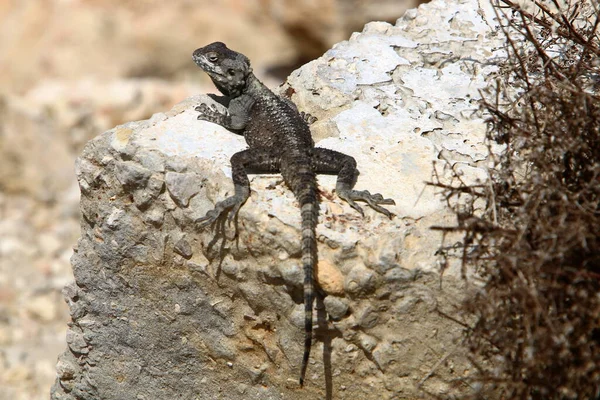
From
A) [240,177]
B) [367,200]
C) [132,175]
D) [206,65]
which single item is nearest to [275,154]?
[240,177]

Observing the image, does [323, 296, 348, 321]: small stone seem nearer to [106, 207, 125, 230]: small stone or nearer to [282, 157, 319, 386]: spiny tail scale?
[282, 157, 319, 386]: spiny tail scale

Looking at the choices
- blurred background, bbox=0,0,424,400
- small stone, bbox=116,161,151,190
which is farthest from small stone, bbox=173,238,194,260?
blurred background, bbox=0,0,424,400

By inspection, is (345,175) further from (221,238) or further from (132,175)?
(132,175)

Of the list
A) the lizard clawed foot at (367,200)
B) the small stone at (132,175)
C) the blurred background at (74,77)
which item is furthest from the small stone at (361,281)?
the blurred background at (74,77)

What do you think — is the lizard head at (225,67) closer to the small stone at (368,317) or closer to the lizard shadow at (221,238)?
the lizard shadow at (221,238)

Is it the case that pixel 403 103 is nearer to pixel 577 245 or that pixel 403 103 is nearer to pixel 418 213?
pixel 418 213

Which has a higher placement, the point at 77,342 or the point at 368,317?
the point at 77,342
